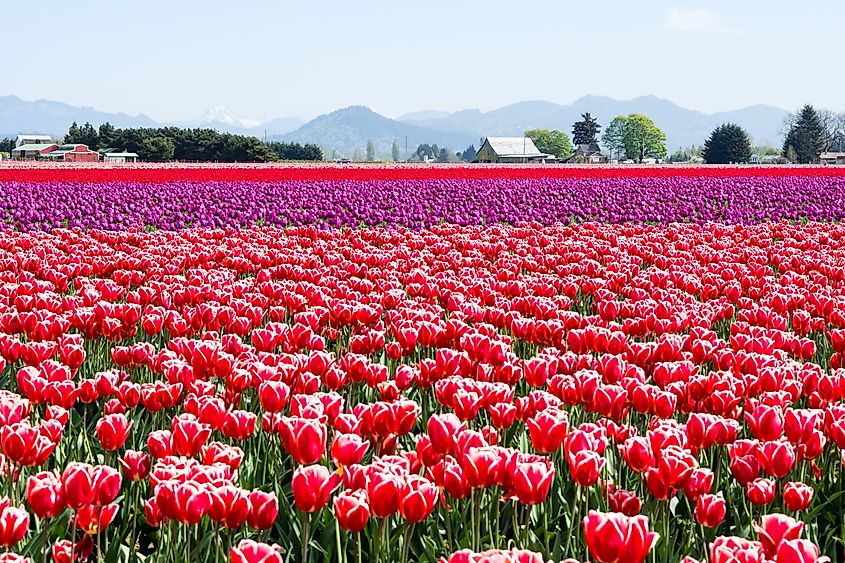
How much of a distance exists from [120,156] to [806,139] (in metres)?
80.1

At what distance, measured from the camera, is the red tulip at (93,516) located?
9.14 ft

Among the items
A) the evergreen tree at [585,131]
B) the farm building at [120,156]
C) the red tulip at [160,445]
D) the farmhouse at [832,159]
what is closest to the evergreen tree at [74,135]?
the farm building at [120,156]

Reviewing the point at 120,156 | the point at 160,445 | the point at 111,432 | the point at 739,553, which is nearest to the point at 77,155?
the point at 120,156

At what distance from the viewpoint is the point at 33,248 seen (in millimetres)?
10250

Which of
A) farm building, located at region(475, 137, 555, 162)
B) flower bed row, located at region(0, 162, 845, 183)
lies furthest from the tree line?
farm building, located at region(475, 137, 555, 162)

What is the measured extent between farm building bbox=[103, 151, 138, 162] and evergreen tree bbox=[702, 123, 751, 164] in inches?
2520

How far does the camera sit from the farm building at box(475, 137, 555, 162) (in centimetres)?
14850

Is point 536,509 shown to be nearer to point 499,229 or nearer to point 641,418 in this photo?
point 641,418

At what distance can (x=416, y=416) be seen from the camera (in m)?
3.49

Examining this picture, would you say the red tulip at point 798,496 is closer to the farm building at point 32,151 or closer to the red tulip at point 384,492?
the red tulip at point 384,492

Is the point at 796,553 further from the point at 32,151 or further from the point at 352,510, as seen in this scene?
the point at 32,151

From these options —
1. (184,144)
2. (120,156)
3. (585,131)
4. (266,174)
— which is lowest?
(266,174)

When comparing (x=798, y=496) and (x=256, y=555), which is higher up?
(x=256, y=555)

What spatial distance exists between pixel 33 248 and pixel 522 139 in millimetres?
152166
